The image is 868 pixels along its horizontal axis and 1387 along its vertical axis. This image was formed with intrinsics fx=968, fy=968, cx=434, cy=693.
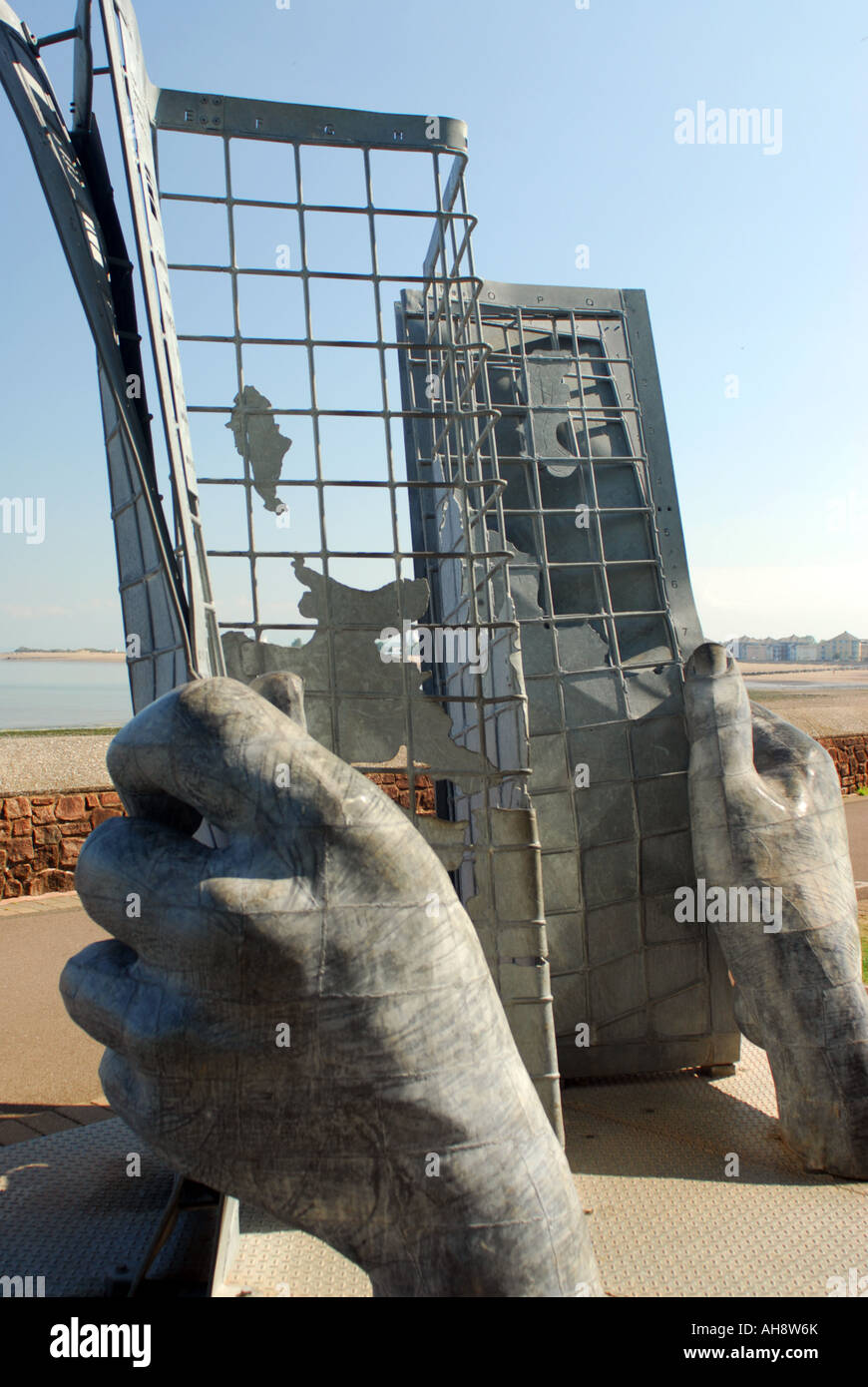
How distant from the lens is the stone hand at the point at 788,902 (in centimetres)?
370

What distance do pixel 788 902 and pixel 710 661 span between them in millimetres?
1065

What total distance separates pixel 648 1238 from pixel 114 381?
3130 mm

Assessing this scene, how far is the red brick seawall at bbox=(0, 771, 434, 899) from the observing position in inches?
317

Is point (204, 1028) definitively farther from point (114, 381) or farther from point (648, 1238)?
point (648, 1238)

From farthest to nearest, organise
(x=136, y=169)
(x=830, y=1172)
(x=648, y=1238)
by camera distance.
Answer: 1. (x=830, y=1172)
2. (x=648, y=1238)
3. (x=136, y=169)

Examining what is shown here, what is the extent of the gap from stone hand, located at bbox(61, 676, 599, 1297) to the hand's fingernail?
8.97 ft

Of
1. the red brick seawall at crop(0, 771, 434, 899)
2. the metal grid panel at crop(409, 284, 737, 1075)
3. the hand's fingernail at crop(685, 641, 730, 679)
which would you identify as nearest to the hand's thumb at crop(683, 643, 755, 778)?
the hand's fingernail at crop(685, 641, 730, 679)

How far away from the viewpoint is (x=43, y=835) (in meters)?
8.21

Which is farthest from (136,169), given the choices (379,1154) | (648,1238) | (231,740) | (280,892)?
(648,1238)

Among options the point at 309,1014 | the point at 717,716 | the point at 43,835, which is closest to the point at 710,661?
the point at 717,716

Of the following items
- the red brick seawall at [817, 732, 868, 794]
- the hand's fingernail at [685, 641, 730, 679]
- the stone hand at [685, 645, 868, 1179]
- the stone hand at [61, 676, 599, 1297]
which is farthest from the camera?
the red brick seawall at [817, 732, 868, 794]

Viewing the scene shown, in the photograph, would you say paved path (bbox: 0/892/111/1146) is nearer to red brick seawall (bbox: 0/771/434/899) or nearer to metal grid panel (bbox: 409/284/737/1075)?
red brick seawall (bbox: 0/771/434/899)

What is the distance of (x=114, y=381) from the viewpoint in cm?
246

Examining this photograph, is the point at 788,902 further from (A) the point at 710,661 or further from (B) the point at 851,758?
(B) the point at 851,758
